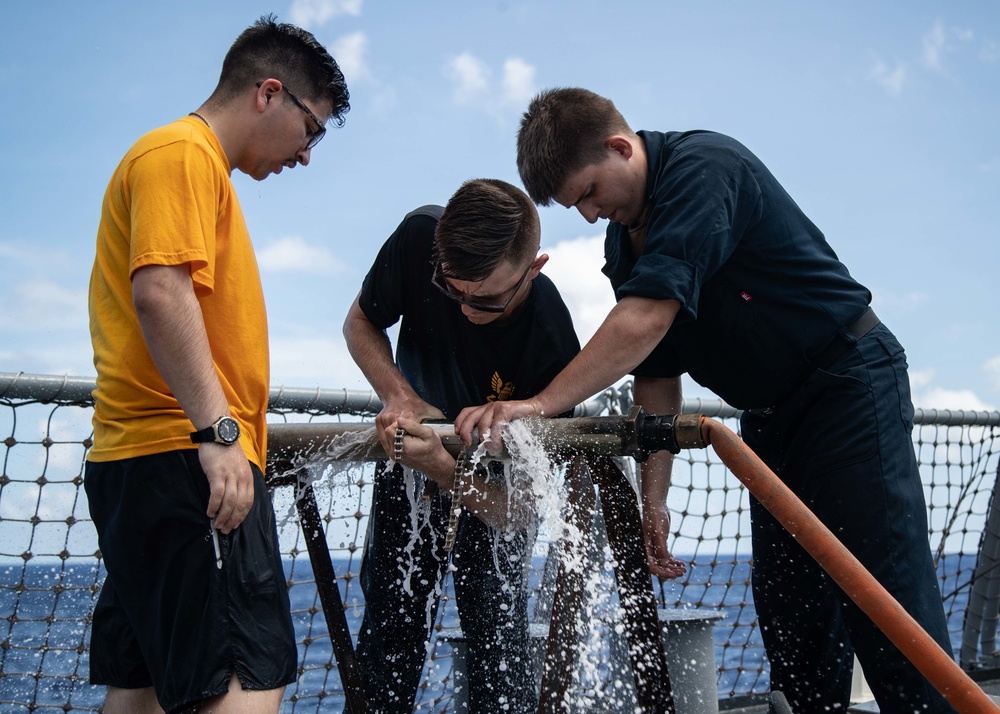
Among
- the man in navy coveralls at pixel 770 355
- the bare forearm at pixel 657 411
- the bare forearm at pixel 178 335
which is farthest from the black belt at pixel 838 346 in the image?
the bare forearm at pixel 178 335

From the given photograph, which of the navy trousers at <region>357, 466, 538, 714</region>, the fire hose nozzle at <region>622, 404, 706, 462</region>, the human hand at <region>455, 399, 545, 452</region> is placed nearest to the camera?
the fire hose nozzle at <region>622, 404, 706, 462</region>

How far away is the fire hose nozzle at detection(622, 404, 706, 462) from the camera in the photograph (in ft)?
A: 6.13

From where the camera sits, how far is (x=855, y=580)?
1709mm

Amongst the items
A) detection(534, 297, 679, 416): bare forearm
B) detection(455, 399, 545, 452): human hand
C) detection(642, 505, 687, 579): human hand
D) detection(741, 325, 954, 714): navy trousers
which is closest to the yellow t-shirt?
detection(455, 399, 545, 452): human hand

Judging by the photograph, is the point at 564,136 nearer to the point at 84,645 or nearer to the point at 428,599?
the point at 428,599

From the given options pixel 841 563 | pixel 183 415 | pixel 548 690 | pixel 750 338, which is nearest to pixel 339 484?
pixel 183 415

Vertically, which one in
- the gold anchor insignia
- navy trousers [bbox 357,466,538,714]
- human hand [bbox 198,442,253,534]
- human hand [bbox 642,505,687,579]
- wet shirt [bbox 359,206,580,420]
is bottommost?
navy trousers [bbox 357,466,538,714]

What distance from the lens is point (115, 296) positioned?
1.90m

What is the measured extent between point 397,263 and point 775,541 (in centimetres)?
141

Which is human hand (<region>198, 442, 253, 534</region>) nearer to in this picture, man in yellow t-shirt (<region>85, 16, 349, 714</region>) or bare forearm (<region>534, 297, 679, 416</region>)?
man in yellow t-shirt (<region>85, 16, 349, 714</region>)

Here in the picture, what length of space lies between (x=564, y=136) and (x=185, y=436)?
3.99 ft

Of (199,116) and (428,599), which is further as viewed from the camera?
(428,599)

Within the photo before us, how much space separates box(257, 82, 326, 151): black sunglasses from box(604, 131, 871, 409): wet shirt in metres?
0.80

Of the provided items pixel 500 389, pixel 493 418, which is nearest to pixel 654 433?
pixel 493 418
